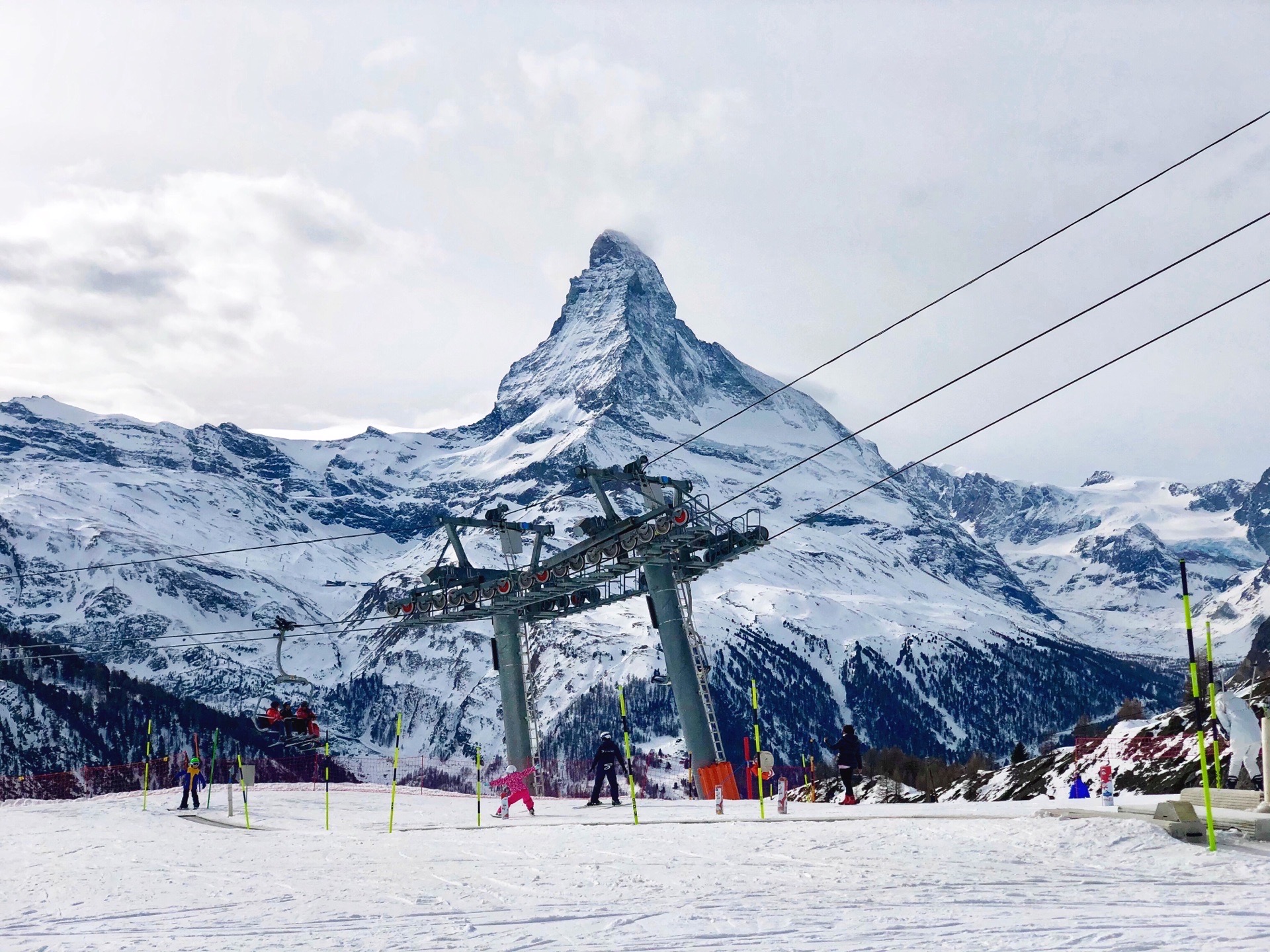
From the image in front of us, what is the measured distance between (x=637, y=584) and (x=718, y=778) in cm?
808

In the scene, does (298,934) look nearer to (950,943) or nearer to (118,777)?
(950,943)

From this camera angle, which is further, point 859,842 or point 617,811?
point 617,811

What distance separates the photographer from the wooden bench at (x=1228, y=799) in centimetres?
1839

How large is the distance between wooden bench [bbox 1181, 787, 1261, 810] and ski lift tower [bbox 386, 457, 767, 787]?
17.3 metres

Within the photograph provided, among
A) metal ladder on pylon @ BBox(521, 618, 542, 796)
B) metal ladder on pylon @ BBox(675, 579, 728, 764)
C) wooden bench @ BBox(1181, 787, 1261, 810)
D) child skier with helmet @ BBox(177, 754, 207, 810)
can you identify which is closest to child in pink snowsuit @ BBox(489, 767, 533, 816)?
metal ladder on pylon @ BBox(675, 579, 728, 764)

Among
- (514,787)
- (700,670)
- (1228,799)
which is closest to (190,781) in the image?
(514,787)

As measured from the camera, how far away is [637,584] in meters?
43.0

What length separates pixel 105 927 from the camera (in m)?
15.4

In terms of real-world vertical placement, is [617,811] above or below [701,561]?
below

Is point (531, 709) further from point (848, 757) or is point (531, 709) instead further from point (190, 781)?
point (848, 757)

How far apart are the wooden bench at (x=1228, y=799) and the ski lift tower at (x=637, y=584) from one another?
17321 mm

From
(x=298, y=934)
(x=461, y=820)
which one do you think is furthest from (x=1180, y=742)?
(x=298, y=934)

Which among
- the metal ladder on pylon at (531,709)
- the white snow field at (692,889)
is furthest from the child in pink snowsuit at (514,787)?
the metal ladder on pylon at (531,709)

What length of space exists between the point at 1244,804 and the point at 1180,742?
17301 mm
